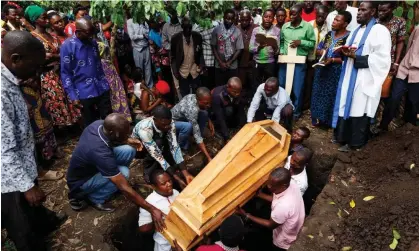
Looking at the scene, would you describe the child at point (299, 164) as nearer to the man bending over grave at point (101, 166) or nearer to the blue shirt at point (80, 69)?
the man bending over grave at point (101, 166)

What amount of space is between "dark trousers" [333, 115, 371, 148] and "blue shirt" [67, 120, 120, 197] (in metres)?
3.36

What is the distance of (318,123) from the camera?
5.60 metres

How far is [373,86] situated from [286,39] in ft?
5.83

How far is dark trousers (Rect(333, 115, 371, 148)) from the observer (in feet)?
14.7

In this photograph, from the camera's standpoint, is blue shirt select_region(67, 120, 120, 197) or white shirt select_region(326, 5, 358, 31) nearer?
blue shirt select_region(67, 120, 120, 197)

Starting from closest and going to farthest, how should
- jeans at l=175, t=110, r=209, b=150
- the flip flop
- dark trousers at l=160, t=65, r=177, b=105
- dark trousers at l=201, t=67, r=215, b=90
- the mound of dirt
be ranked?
the mound of dirt → the flip flop → jeans at l=175, t=110, r=209, b=150 → dark trousers at l=201, t=67, r=215, b=90 → dark trousers at l=160, t=65, r=177, b=105

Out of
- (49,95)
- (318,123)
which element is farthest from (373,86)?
(49,95)

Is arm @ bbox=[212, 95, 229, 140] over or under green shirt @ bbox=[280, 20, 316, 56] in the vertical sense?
under

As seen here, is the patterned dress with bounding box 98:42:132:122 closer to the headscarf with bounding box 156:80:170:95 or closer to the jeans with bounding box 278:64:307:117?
the headscarf with bounding box 156:80:170:95

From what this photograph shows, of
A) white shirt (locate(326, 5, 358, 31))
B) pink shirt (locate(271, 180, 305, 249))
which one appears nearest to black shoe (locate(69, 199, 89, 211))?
pink shirt (locate(271, 180, 305, 249))

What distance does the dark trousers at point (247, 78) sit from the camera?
642 cm

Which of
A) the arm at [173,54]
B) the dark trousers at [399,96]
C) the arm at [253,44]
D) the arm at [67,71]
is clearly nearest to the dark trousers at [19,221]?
the arm at [67,71]

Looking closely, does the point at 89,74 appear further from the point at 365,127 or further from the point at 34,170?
the point at 365,127

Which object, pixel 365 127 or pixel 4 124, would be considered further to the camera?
pixel 365 127
